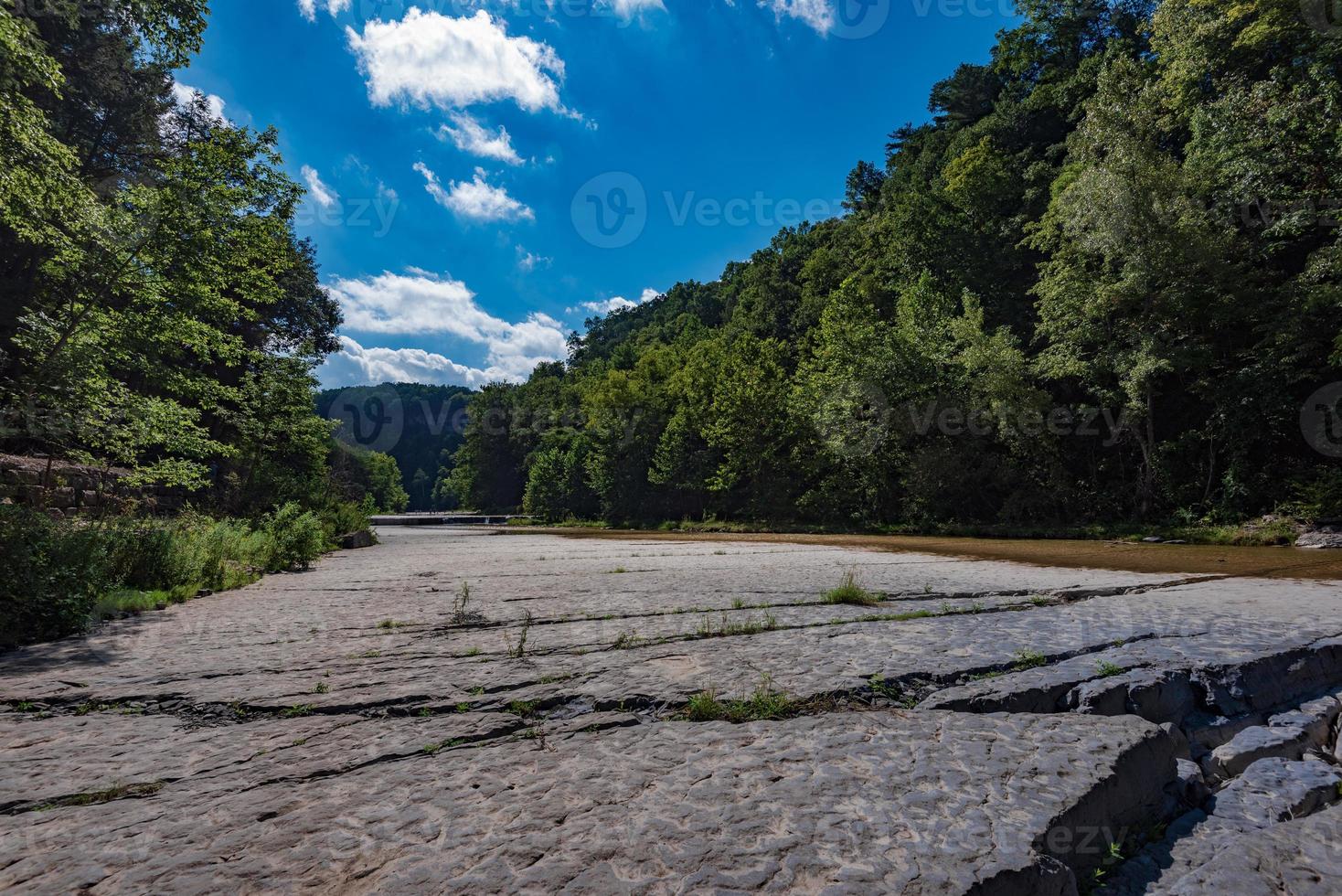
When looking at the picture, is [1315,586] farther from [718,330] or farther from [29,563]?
[718,330]

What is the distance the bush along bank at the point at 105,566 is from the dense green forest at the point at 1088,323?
2449cm

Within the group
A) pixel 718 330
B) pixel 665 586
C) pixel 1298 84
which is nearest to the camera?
pixel 665 586

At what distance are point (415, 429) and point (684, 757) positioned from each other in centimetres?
15797

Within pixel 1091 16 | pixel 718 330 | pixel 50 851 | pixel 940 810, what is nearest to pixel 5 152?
pixel 50 851

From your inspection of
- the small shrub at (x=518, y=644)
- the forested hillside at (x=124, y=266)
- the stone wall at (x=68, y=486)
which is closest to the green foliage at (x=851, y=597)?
the small shrub at (x=518, y=644)

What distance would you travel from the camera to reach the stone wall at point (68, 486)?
9.19 metres

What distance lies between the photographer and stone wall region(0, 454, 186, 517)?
9188mm

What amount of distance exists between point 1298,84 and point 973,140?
2901cm

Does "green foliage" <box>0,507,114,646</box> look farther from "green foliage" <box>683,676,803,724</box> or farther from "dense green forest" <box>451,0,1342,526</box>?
"dense green forest" <box>451,0,1342,526</box>

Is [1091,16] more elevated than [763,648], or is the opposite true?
[1091,16]

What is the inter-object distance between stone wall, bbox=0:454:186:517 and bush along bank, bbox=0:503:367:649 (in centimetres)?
141

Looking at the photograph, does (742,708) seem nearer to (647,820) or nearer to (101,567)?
(647,820)

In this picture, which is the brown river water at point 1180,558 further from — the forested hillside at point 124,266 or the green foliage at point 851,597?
the forested hillside at point 124,266

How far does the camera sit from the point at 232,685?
9.98 ft
